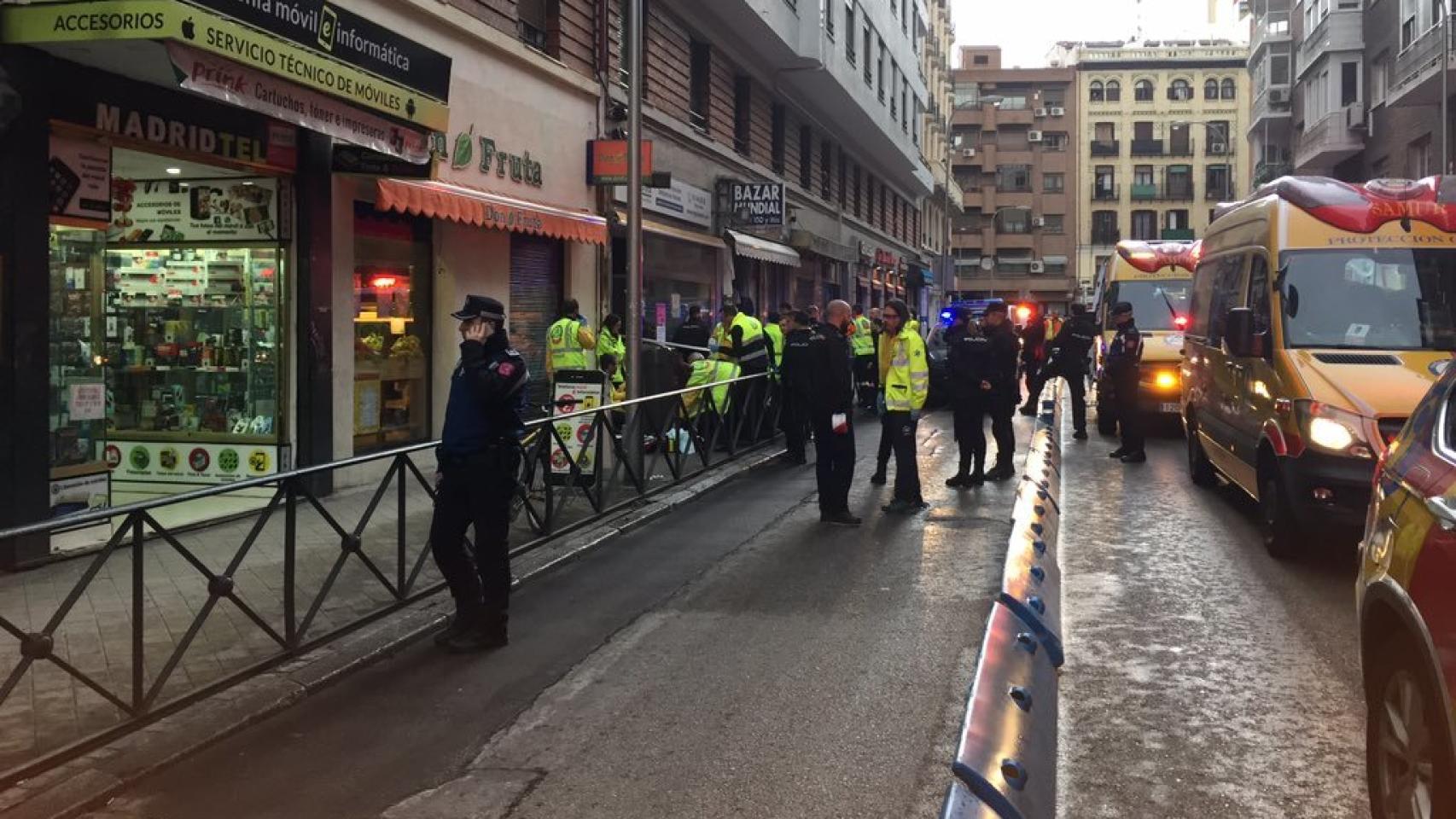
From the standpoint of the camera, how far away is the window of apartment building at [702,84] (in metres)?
21.2

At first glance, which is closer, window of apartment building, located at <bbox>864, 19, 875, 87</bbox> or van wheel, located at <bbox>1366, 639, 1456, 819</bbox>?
van wheel, located at <bbox>1366, 639, 1456, 819</bbox>

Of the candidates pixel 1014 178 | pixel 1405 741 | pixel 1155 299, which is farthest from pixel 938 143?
pixel 1405 741

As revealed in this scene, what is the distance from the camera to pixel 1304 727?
15.8 ft

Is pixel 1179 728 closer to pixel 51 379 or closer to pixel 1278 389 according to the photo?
pixel 1278 389

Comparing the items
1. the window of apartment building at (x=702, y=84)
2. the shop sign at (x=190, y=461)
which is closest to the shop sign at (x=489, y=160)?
the shop sign at (x=190, y=461)

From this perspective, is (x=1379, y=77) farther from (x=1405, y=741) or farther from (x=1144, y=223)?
(x=1144, y=223)

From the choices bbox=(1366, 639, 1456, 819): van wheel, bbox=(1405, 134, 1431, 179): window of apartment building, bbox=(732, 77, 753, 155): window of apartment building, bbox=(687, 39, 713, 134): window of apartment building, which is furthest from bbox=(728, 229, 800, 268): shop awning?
bbox=(1366, 639, 1456, 819): van wheel

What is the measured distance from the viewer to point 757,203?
21.6 metres

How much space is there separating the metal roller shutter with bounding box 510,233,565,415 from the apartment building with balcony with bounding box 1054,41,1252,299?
7316 cm

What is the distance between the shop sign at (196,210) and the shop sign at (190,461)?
67.7 inches

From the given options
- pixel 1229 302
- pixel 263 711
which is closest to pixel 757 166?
pixel 1229 302

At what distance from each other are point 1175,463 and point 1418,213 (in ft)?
17.1

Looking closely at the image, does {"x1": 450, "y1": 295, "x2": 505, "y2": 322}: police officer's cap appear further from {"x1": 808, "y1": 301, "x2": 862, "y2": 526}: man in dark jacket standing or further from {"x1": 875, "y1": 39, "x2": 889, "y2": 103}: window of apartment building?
{"x1": 875, "y1": 39, "x2": 889, "y2": 103}: window of apartment building

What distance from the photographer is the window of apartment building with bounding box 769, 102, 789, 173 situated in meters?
26.3
